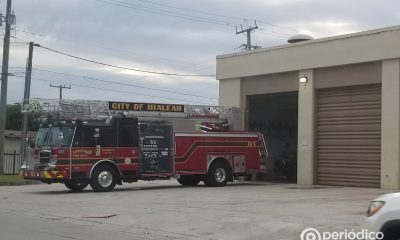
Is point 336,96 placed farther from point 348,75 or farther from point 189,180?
point 189,180

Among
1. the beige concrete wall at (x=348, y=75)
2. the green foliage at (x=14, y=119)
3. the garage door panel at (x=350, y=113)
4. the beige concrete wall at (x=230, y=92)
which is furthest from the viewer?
the green foliage at (x=14, y=119)

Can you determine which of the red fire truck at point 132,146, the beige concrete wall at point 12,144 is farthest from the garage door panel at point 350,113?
the beige concrete wall at point 12,144

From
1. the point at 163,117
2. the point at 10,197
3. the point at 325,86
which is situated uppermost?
the point at 325,86

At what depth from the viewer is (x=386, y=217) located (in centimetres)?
646

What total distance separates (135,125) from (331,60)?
873cm

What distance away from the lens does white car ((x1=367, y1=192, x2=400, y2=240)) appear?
6387 millimetres

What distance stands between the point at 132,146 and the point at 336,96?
905cm

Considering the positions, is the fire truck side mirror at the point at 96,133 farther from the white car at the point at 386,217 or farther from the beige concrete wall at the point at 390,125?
the white car at the point at 386,217

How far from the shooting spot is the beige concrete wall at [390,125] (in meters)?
22.3

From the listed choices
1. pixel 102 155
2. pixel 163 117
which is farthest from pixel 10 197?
pixel 163 117

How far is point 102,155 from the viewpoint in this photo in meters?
21.7

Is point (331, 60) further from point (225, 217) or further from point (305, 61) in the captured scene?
point (225, 217)

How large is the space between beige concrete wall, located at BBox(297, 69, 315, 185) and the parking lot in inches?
262

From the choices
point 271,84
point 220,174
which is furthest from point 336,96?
point 220,174
